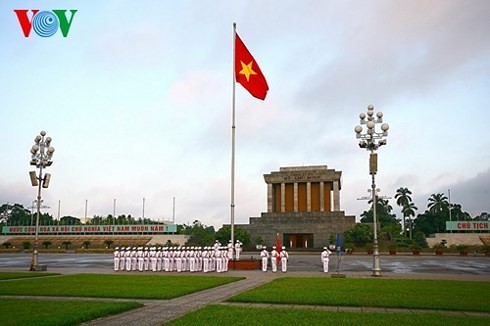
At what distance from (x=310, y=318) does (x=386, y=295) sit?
4873 millimetres

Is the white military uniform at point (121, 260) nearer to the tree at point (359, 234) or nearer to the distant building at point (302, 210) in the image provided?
the distant building at point (302, 210)

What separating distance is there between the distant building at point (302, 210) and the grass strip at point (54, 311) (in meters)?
51.6

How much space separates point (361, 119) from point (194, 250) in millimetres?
12626

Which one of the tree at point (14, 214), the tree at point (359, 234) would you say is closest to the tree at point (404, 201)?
the tree at point (359, 234)

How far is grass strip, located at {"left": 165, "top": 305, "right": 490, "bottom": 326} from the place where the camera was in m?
9.04

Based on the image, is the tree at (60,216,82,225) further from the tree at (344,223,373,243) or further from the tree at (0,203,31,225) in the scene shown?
the tree at (344,223,373,243)

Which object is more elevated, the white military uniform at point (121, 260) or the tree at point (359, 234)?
the tree at point (359, 234)

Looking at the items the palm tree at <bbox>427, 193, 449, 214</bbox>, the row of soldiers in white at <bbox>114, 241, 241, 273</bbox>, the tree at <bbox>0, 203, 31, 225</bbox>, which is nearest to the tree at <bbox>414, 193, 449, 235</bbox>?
the palm tree at <bbox>427, 193, 449, 214</bbox>

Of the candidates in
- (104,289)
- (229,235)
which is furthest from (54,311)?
(229,235)

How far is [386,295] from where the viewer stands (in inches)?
530

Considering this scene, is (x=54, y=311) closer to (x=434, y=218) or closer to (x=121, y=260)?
(x=121, y=260)

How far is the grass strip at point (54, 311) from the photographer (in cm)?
927

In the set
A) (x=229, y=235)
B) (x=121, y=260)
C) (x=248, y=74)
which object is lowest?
(x=121, y=260)

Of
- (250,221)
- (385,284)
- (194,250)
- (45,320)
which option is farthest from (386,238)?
(45,320)
